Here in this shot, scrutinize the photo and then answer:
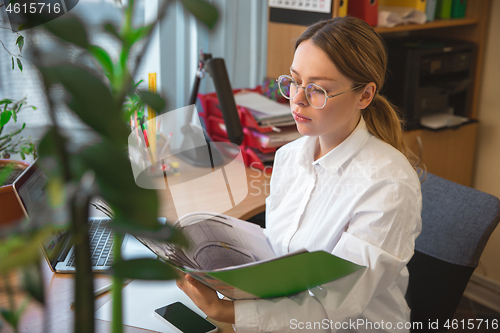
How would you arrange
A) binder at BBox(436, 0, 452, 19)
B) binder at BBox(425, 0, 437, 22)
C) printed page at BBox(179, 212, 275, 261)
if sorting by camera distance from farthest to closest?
binder at BBox(436, 0, 452, 19)
binder at BBox(425, 0, 437, 22)
printed page at BBox(179, 212, 275, 261)

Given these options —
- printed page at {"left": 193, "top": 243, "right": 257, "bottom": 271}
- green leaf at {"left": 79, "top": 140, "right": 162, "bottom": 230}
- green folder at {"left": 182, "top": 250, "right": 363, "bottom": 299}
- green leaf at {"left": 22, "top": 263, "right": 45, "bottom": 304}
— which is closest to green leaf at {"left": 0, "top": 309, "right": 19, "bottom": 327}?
green leaf at {"left": 22, "top": 263, "right": 45, "bottom": 304}

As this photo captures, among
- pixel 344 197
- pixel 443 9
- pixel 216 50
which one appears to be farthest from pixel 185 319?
pixel 443 9

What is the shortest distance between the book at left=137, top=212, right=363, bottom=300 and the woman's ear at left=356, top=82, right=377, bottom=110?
40cm

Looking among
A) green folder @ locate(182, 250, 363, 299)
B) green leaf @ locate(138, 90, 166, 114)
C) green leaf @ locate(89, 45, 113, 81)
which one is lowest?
green folder @ locate(182, 250, 363, 299)

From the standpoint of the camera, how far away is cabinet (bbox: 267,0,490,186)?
213 cm

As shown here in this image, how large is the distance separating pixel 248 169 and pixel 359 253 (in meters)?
0.94

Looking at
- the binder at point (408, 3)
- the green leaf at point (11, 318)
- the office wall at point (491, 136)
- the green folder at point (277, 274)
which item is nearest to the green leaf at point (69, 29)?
the green leaf at point (11, 318)

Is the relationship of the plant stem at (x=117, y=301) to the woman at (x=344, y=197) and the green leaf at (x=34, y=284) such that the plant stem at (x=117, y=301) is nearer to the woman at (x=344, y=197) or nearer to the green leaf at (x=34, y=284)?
the green leaf at (x=34, y=284)

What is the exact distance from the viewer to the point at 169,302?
41.2 inches

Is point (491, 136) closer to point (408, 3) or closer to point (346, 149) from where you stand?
point (408, 3)

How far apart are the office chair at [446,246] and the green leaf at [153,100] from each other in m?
1.12

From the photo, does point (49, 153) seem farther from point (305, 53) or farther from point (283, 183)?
point (283, 183)

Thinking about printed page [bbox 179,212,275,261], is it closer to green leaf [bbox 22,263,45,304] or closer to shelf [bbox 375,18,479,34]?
green leaf [bbox 22,263,45,304]

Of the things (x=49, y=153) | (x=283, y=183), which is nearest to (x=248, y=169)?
(x=283, y=183)
